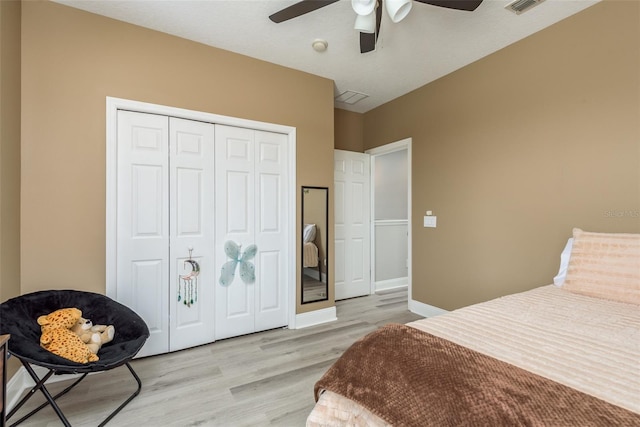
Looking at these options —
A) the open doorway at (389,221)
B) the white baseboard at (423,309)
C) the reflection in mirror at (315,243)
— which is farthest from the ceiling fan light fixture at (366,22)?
the white baseboard at (423,309)

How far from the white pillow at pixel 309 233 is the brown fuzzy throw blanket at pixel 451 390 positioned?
6.79 ft

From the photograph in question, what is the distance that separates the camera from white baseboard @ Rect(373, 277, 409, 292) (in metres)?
4.57

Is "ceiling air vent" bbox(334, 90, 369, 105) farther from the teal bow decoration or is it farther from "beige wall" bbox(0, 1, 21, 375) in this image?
"beige wall" bbox(0, 1, 21, 375)

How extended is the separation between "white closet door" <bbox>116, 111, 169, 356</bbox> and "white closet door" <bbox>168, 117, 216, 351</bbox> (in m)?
0.06

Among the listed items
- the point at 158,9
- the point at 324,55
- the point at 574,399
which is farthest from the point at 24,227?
the point at 574,399

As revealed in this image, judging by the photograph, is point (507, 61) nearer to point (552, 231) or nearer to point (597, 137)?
point (597, 137)

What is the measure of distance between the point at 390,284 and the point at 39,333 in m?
4.16

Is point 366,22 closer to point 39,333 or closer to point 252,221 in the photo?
point 252,221

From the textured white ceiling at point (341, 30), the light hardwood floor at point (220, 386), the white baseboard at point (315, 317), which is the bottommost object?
the light hardwood floor at point (220, 386)

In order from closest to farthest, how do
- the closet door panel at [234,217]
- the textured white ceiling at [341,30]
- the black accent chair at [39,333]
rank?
the black accent chair at [39,333] → the textured white ceiling at [341,30] → the closet door panel at [234,217]

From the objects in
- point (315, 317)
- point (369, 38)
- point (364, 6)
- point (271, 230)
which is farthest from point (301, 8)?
point (315, 317)

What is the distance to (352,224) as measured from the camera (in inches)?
165

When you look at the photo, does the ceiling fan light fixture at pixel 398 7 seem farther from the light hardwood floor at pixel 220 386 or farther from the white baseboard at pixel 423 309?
the white baseboard at pixel 423 309

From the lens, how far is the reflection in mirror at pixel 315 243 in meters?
3.18
